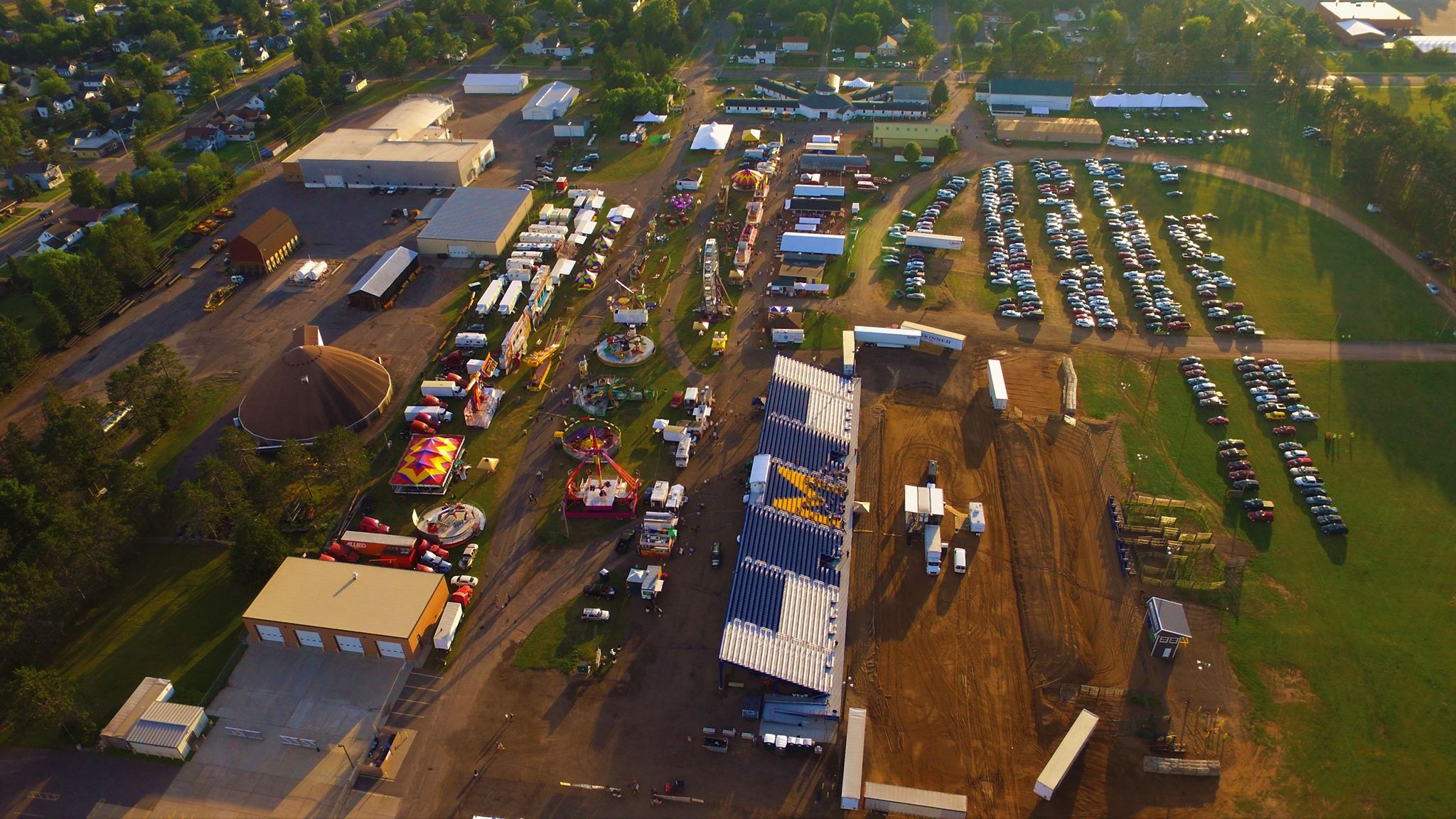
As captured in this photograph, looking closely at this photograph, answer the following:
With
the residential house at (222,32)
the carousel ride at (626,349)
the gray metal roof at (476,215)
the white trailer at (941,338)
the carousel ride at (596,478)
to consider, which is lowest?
the carousel ride at (596,478)

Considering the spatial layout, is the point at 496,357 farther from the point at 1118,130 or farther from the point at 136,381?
→ the point at 1118,130

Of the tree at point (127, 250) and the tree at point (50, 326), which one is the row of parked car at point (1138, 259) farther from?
the tree at point (50, 326)

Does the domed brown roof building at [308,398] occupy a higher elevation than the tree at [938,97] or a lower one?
lower

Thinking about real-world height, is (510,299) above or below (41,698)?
above

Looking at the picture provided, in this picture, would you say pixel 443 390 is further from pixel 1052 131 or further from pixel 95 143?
pixel 95 143

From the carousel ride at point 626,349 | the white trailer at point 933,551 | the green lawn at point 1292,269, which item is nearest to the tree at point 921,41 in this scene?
the green lawn at point 1292,269

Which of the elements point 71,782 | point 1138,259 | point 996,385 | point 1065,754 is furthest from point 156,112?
point 1065,754
